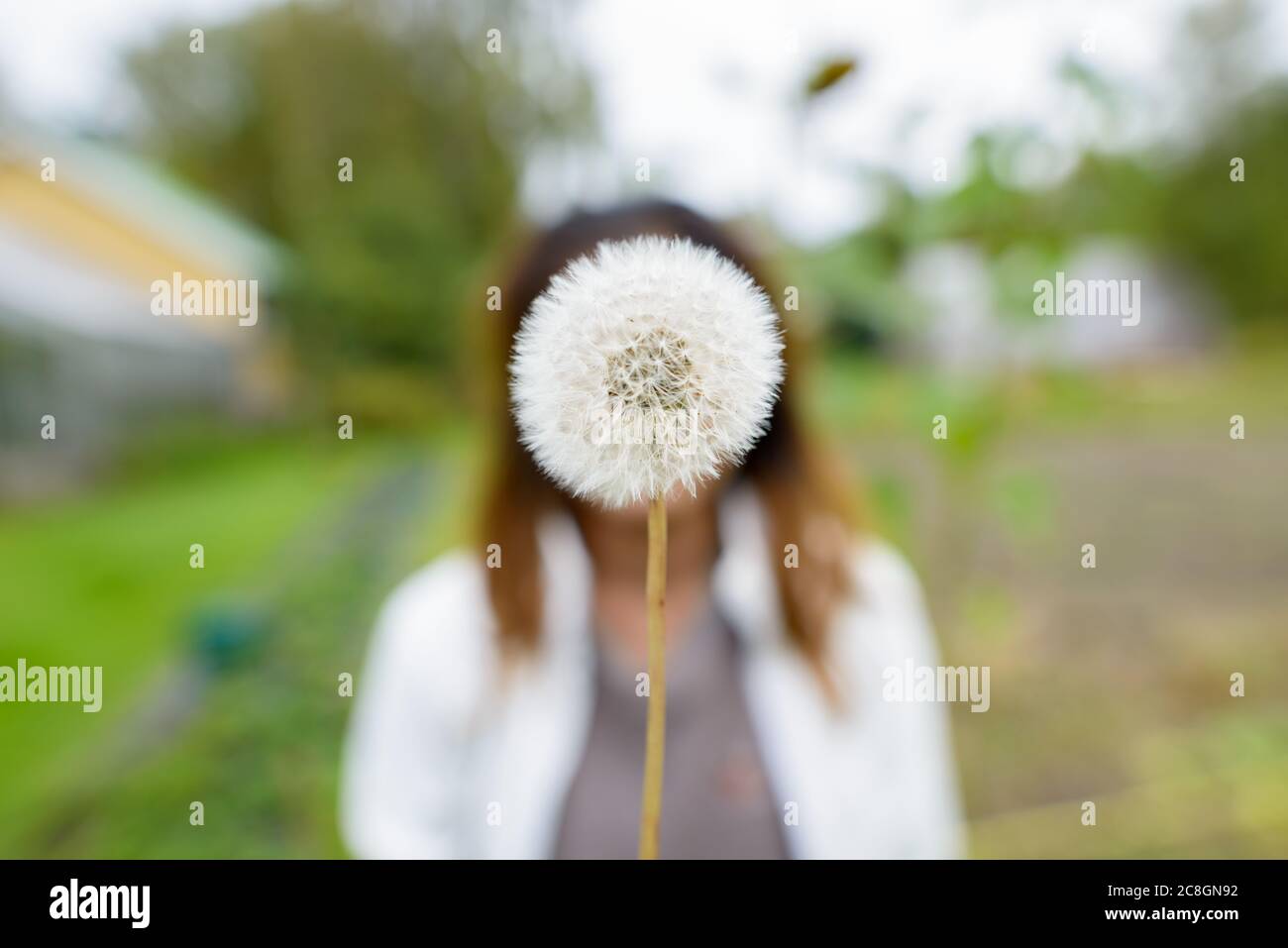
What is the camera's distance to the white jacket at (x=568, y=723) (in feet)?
4.45

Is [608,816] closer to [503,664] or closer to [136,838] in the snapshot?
[503,664]

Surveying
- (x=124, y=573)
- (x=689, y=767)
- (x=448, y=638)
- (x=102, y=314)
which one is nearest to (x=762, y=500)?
(x=689, y=767)

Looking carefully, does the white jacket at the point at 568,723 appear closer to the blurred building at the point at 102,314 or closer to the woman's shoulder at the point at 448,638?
the woman's shoulder at the point at 448,638

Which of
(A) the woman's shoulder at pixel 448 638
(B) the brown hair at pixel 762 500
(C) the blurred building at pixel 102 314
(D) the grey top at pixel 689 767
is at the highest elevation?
(C) the blurred building at pixel 102 314

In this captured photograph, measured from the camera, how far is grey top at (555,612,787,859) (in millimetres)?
1271

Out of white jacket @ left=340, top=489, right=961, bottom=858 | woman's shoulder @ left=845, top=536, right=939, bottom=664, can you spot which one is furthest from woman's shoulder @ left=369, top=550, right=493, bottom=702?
woman's shoulder @ left=845, top=536, right=939, bottom=664

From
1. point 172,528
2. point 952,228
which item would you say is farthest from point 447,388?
point 952,228

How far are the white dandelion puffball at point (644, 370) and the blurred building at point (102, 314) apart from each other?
5.10 metres

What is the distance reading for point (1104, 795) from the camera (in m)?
2.44

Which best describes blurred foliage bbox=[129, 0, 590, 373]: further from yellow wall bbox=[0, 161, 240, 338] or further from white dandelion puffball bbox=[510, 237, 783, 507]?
white dandelion puffball bbox=[510, 237, 783, 507]

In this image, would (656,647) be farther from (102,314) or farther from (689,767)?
(102,314)

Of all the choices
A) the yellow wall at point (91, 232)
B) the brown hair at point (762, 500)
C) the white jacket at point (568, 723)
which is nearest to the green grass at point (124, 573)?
the white jacket at point (568, 723)

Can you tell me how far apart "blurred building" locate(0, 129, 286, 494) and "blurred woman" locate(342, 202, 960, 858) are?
435 cm

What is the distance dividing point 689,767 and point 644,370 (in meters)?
1.04
